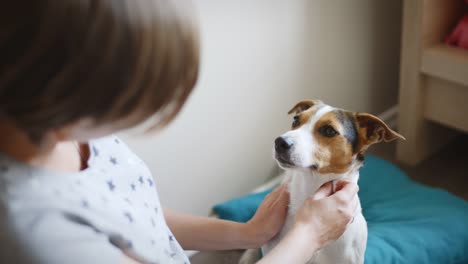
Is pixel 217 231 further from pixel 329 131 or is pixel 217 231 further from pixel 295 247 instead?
pixel 329 131

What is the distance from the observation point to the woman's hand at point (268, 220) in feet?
3.00

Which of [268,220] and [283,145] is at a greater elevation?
[283,145]

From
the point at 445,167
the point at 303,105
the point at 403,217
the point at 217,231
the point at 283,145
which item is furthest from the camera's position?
the point at 445,167

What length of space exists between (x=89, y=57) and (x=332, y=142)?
0.70 meters

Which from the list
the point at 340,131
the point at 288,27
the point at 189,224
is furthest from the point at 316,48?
the point at 189,224

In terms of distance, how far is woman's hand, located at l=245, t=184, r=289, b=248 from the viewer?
36.0 inches

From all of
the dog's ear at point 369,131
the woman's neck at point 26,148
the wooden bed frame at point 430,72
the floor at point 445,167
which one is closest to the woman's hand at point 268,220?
the dog's ear at point 369,131

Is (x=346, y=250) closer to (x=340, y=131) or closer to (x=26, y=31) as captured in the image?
(x=340, y=131)

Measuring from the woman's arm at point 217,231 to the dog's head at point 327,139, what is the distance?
130 millimetres

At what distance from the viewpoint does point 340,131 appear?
1046mm

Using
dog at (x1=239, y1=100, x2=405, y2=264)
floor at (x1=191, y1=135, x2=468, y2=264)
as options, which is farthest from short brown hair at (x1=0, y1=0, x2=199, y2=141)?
floor at (x1=191, y1=135, x2=468, y2=264)

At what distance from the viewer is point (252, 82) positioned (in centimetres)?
161

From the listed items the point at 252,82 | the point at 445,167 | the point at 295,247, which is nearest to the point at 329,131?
the point at 295,247

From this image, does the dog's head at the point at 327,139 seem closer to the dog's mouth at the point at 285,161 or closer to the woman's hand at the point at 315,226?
the dog's mouth at the point at 285,161
